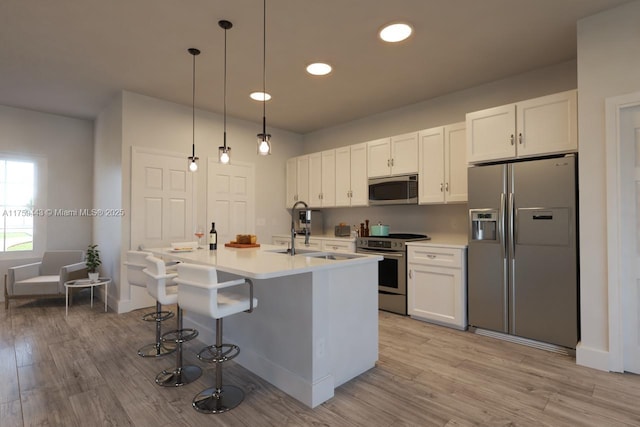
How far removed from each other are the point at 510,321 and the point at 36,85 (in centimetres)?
577

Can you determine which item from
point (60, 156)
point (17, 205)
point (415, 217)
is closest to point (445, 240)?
point (415, 217)

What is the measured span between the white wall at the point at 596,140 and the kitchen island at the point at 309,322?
1.65 metres

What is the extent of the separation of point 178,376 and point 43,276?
3705 mm

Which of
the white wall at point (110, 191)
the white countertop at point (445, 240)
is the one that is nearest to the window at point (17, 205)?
the white wall at point (110, 191)

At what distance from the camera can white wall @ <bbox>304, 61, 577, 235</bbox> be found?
3516mm

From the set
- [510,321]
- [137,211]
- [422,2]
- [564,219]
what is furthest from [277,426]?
[137,211]

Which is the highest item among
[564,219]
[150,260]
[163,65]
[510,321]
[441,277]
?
[163,65]

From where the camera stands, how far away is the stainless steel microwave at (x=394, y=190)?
165 inches

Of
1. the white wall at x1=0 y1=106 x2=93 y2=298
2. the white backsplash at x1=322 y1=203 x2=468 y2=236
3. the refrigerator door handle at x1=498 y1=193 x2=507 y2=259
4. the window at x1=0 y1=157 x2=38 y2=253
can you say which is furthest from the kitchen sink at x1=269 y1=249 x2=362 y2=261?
the window at x1=0 y1=157 x2=38 y2=253

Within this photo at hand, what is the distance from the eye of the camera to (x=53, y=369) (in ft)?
8.44

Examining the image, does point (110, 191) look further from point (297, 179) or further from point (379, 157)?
point (379, 157)

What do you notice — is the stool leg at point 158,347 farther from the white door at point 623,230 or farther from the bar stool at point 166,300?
the white door at point 623,230

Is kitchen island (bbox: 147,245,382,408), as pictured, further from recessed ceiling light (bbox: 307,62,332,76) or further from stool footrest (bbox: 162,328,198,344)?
recessed ceiling light (bbox: 307,62,332,76)

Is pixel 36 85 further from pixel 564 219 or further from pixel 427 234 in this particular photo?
pixel 564 219
